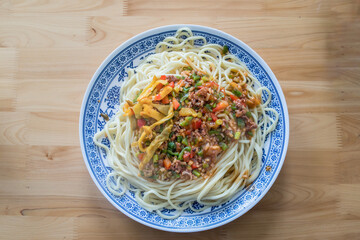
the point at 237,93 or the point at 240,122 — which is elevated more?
the point at 237,93

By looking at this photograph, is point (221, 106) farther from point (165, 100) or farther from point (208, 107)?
point (165, 100)

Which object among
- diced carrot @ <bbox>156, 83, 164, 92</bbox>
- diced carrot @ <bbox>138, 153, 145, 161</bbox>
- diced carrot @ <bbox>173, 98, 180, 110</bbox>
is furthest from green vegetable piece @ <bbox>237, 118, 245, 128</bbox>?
diced carrot @ <bbox>138, 153, 145, 161</bbox>

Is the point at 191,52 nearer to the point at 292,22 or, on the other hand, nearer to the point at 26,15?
the point at 292,22

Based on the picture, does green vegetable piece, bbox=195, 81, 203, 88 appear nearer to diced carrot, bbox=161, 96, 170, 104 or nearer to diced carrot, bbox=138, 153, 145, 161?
diced carrot, bbox=161, 96, 170, 104

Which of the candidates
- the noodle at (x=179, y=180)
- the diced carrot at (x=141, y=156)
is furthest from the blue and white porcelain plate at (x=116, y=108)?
the diced carrot at (x=141, y=156)

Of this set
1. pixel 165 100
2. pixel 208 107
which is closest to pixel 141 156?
pixel 165 100

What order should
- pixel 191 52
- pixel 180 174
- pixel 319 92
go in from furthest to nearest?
pixel 319 92 → pixel 191 52 → pixel 180 174

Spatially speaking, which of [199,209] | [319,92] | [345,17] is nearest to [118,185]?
[199,209]
